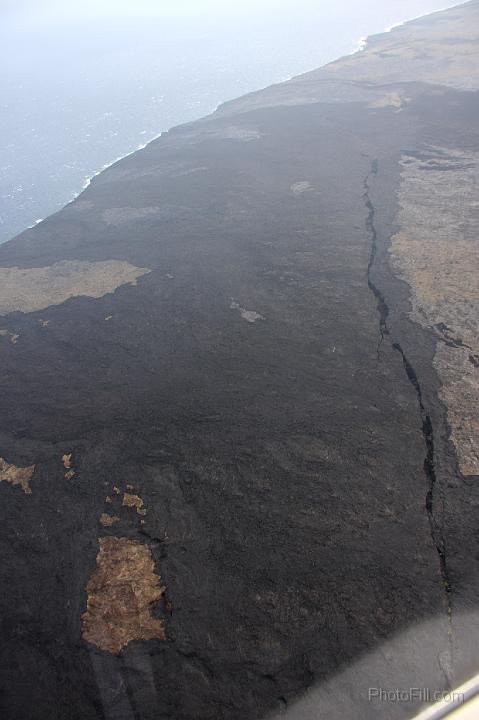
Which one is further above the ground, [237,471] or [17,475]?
[17,475]

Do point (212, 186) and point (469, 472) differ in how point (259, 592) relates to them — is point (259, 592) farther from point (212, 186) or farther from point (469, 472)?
point (212, 186)

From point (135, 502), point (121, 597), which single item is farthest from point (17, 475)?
point (121, 597)

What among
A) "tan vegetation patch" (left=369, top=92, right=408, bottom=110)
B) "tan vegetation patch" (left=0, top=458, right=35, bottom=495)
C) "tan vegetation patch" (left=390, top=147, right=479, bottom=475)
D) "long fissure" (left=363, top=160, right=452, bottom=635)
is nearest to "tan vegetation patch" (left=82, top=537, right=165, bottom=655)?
"tan vegetation patch" (left=0, top=458, right=35, bottom=495)

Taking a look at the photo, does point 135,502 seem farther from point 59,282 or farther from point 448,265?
point 59,282

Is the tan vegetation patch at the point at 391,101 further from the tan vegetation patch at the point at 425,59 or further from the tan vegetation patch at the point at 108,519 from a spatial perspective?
the tan vegetation patch at the point at 108,519

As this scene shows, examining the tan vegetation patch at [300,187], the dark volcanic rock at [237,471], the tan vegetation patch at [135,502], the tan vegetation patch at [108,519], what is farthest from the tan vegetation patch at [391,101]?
the tan vegetation patch at [108,519]
